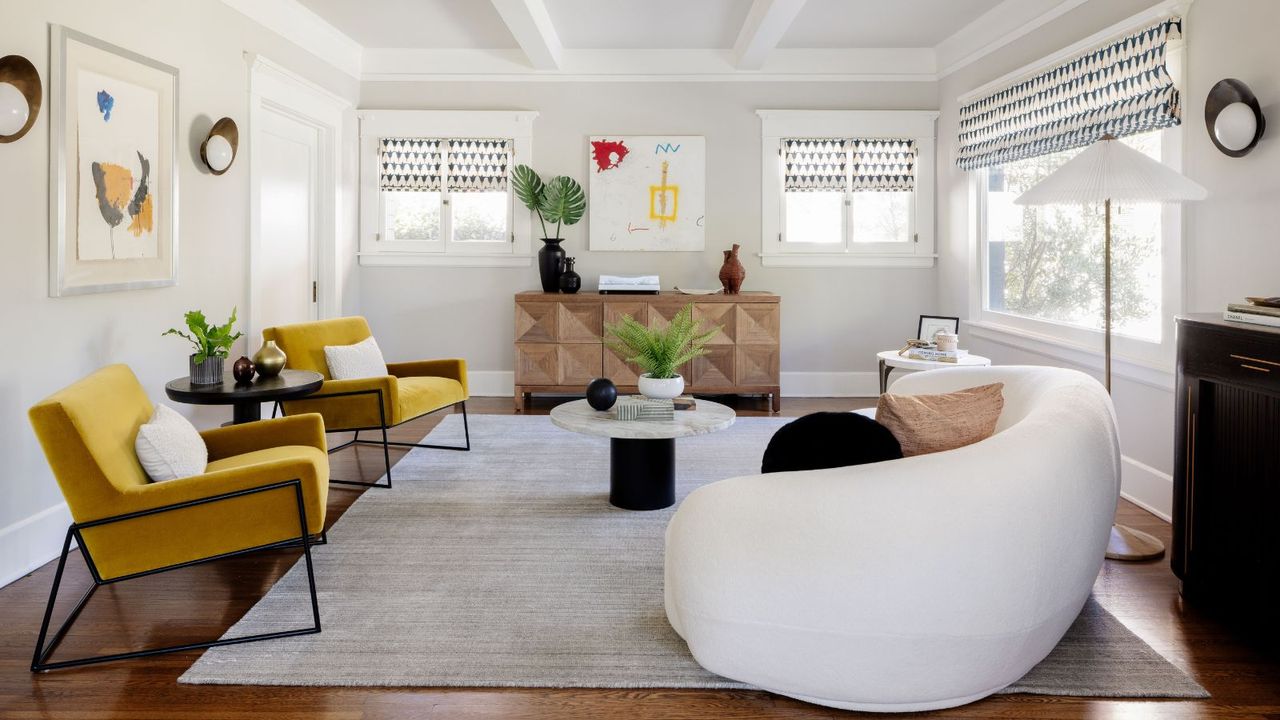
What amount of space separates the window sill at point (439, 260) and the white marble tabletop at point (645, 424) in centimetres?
303

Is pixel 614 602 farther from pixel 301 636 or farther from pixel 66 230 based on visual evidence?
pixel 66 230

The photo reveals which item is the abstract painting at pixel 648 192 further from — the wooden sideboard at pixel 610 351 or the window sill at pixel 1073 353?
the window sill at pixel 1073 353

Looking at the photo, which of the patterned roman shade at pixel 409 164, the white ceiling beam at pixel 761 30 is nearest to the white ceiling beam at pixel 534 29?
the patterned roman shade at pixel 409 164

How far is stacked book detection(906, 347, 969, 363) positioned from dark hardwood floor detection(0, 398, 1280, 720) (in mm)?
1776

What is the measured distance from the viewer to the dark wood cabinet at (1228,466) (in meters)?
2.25

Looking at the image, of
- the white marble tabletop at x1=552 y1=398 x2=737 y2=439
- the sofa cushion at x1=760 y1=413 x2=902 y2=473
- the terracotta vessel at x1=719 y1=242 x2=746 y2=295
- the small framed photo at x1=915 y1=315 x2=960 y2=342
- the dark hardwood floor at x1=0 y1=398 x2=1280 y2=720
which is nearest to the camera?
the dark hardwood floor at x1=0 y1=398 x2=1280 y2=720

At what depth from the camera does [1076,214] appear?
14.7 feet

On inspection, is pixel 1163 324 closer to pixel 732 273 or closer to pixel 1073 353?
pixel 1073 353

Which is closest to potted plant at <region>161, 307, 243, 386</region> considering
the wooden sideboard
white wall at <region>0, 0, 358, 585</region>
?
white wall at <region>0, 0, 358, 585</region>

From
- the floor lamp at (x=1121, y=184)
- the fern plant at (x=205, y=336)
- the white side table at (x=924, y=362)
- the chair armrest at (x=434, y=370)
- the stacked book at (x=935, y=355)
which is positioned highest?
the floor lamp at (x=1121, y=184)

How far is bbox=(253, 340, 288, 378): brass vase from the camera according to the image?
3.71 metres

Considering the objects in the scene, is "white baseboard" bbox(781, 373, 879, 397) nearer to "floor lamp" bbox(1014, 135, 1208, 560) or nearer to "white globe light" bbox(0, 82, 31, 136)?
"floor lamp" bbox(1014, 135, 1208, 560)

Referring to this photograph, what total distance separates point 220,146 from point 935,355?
154 inches

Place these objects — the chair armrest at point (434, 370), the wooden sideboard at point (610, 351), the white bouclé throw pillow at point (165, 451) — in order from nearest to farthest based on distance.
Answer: the white bouclé throw pillow at point (165, 451)
the chair armrest at point (434, 370)
the wooden sideboard at point (610, 351)
